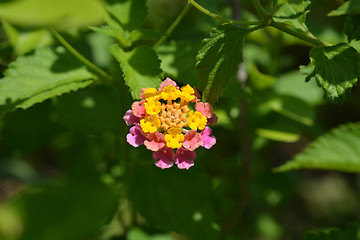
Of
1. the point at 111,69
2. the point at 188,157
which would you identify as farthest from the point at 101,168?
the point at 188,157

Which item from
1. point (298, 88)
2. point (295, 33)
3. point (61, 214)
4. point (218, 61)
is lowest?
point (61, 214)

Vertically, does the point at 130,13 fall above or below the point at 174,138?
above

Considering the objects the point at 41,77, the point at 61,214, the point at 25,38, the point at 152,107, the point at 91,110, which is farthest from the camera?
the point at 25,38

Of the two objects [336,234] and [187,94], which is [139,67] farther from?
[336,234]

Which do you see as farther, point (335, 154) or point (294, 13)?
point (335, 154)

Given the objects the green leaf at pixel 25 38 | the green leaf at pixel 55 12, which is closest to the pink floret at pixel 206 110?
the green leaf at pixel 55 12

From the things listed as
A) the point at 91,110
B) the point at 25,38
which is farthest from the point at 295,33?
the point at 25,38
